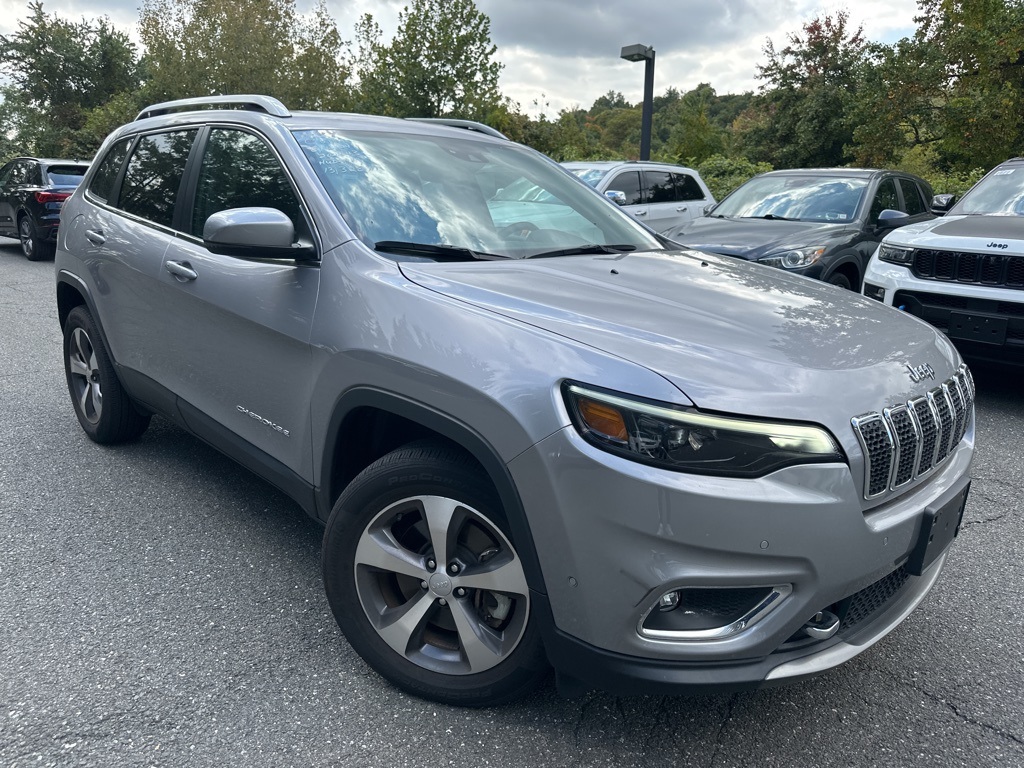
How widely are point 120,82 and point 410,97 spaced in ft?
84.8

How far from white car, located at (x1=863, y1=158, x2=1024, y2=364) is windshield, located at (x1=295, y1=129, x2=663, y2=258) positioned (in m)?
2.99

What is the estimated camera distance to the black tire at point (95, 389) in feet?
13.5

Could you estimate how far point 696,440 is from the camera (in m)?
1.80

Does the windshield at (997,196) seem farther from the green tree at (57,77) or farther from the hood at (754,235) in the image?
the green tree at (57,77)

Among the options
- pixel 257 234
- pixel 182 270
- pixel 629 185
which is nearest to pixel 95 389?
pixel 182 270

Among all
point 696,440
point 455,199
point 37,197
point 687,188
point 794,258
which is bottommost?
point 696,440

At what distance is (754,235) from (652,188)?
4181 millimetres

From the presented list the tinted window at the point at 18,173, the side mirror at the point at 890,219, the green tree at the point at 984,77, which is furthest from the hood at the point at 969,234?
the tinted window at the point at 18,173

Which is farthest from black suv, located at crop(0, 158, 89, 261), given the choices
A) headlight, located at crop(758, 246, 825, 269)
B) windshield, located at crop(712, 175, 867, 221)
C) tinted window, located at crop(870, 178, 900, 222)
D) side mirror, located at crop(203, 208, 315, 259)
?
side mirror, located at crop(203, 208, 315, 259)

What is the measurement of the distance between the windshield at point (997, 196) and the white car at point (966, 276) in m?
0.01

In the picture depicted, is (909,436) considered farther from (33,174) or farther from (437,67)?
(437,67)

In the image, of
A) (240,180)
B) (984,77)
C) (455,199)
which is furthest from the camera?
(984,77)

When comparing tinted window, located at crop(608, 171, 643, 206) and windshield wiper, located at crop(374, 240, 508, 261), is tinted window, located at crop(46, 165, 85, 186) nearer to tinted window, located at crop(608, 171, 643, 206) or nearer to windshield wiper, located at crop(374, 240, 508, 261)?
tinted window, located at crop(608, 171, 643, 206)

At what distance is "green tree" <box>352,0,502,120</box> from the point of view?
25656 mm
